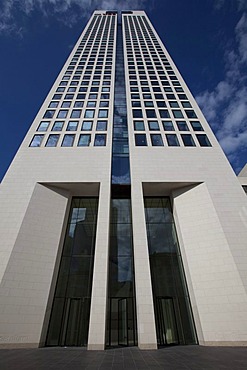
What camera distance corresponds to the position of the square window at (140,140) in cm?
2056

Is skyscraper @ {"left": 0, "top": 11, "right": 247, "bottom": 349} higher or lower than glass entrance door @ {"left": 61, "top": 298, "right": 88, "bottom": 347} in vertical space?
higher

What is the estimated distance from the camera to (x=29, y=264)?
1330 cm

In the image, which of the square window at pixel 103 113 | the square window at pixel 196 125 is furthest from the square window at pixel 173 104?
the square window at pixel 103 113

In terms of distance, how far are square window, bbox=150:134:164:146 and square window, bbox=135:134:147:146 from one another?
86 cm

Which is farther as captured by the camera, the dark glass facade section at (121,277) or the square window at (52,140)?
the square window at (52,140)

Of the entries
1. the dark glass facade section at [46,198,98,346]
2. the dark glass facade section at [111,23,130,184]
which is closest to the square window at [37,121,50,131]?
the dark glass facade section at [111,23,130,184]

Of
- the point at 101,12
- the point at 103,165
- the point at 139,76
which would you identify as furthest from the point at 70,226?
the point at 101,12

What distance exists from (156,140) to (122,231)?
10411 mm

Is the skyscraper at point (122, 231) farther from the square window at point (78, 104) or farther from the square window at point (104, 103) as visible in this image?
the square window at point (78, 104)

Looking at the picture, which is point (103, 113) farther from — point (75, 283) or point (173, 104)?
point (75, 283)

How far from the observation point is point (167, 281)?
14820 mm

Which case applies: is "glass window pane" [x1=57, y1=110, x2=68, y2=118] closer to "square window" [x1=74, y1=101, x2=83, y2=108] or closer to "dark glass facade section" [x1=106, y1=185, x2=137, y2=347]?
"square window" [x1=74, y1=101, x2=83, y2=108]

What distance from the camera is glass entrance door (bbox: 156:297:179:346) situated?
12.6 m

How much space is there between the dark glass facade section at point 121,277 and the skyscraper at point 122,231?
0.07m
